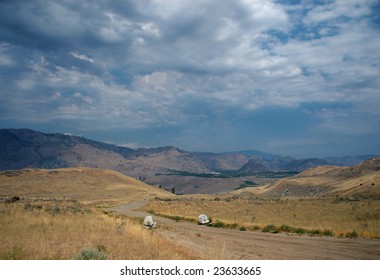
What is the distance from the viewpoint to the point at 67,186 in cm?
12288

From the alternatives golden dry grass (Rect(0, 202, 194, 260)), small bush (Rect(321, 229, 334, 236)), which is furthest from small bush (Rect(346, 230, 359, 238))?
golden dry grass (Rect(0, 202, 194, 260))

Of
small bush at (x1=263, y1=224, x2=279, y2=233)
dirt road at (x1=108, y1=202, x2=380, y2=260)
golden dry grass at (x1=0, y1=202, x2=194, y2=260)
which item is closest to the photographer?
golden dry grass at (x1=0, y1=202, x2=194, y2=260)

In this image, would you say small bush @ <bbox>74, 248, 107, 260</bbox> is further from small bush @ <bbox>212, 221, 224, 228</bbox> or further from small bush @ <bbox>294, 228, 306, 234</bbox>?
small bush @ <bbox>212, 221, 224, 228</bbox>

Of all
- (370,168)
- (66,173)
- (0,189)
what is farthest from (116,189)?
(370,168)

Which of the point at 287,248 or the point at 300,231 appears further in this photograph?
the point at 300,231

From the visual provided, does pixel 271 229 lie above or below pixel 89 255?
below

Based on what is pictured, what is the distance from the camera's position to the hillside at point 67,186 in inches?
4169

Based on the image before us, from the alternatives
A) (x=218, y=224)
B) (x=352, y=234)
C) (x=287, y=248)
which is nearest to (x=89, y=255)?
(x=287, y=248)

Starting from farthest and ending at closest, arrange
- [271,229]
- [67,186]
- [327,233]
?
[67,186]
[271,229]
[327,233]

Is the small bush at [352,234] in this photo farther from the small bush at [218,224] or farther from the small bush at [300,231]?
the small bush at [218,224]

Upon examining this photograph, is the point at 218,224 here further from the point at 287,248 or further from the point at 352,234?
the point at 287,248

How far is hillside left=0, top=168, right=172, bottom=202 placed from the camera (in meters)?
106

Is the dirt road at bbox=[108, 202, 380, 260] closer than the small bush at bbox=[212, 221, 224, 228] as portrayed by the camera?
Yes
